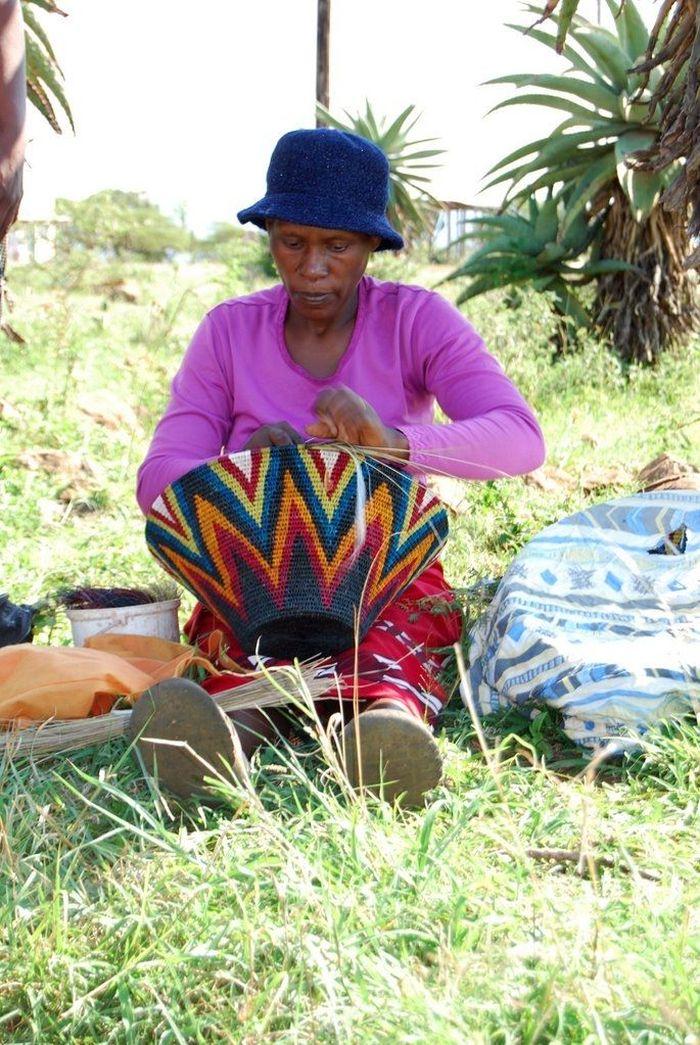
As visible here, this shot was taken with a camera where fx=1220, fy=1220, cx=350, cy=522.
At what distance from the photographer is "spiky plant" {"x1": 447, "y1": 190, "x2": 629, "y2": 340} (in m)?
8.00

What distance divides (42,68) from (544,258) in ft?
12.0

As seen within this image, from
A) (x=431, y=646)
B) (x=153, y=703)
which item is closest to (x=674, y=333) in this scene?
(x=431, y=646)

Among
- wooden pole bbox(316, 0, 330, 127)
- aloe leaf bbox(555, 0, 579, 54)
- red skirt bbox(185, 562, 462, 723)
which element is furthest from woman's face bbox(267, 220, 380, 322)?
wooden pole bbox(316, 0, 330, 127)

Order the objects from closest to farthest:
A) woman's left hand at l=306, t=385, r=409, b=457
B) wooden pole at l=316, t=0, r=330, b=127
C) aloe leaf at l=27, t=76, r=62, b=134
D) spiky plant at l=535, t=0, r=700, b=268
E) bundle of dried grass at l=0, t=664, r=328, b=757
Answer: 1. bundle of dried grass at l=0, t=664, r=328, b=757
2. woman's left hand at l=306, t=385, r=409, b=457
3. spiky plant at l=535, t=0, r=700, b=268
4. aloe leaf at l=27, t=76, r=62, b=134
5. wooden pole at l=316, t=0, r=330, b=127

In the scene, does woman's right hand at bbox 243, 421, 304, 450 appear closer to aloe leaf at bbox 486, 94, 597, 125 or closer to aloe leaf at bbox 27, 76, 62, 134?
aloe leaf at bbox 27, 76, 62, 134

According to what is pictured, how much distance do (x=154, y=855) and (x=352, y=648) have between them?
73cm

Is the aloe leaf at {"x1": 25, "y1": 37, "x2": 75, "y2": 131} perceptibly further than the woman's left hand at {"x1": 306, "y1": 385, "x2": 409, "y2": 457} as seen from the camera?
Yes

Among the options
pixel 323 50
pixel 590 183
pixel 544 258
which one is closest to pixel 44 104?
pixel 590 183

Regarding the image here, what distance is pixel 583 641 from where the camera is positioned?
266cm

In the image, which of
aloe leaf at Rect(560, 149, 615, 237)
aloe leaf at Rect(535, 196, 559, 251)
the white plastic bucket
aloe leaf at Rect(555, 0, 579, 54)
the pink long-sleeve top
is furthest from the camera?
aloe leaf at Rect(535, 196, 559, 251)

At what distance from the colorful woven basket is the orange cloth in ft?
0.59

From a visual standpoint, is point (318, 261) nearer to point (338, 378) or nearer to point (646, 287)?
point (338, 378)

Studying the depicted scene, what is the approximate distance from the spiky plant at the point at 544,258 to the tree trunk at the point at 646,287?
0.45ft

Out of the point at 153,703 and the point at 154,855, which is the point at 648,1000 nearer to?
the point at 154,855
